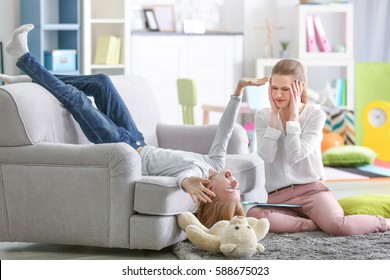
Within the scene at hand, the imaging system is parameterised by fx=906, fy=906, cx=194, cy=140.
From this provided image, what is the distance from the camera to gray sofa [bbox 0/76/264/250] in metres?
3.88

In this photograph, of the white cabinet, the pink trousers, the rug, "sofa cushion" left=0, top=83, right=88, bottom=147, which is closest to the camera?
"sofa cushion" left=0, top=83, right=88, bottom=147

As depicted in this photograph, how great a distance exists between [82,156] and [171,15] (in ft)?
15.9

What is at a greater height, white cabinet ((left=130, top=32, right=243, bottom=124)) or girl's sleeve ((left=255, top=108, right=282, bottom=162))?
white cabinet ((left=130, top=32, right=243, bottom=124))

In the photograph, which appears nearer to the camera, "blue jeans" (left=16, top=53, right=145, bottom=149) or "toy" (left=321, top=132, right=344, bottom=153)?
"blue jeans" (left=16, top=53, right=145, bottom=149)

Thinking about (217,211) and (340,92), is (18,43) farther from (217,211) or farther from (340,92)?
(340,92)

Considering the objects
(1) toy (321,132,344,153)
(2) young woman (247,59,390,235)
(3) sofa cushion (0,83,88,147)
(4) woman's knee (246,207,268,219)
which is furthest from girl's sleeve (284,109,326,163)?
(1) toy (321,132,344,153)

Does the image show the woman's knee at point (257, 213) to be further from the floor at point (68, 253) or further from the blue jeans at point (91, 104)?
the blue jeans at point (91, 104)

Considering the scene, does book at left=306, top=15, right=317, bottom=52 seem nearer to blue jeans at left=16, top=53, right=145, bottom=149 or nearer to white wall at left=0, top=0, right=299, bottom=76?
white wall at left=0, top=0, right=299, bottom=76

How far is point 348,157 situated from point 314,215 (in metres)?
2.84

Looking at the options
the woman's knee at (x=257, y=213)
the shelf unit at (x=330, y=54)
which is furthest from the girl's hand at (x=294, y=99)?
the shelf unit at (x=330, y=54)

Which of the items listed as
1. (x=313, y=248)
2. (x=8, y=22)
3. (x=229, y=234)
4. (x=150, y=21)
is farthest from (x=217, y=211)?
(x=150, y=21)

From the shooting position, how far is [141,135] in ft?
15.0

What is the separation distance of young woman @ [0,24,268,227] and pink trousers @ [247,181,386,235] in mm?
325

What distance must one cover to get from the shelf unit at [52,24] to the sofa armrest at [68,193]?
9.58 feet
